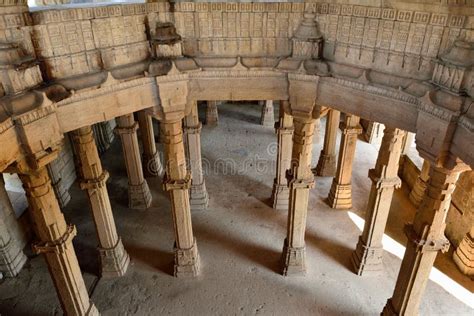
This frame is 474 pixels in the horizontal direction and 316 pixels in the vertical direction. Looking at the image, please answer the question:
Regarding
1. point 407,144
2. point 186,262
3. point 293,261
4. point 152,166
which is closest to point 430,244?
point 293,261

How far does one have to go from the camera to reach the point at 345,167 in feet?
36.7

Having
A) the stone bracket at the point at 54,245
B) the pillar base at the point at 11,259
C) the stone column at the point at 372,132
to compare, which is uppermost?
the stone bracket at the point at 54,245

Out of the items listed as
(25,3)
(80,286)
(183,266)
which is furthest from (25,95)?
(183,266)

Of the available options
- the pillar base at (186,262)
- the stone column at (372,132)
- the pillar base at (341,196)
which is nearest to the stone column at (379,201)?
the pillar base at (341,196)

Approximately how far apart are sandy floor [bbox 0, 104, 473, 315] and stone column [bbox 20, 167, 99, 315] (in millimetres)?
1599

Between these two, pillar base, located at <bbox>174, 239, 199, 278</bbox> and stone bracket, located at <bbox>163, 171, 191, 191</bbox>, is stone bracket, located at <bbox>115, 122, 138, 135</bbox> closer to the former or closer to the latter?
stone bracket, located at <bbox>163, 171, 191, 191</bbox>

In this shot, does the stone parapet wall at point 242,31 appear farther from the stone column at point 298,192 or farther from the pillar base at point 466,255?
the pillar base at point 466,255

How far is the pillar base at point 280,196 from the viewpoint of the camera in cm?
1168

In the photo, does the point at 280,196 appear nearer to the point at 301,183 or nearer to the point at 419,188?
the point at 301,183

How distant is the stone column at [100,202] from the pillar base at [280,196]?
4.77 m

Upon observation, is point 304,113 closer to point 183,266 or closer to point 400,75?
point 400,75

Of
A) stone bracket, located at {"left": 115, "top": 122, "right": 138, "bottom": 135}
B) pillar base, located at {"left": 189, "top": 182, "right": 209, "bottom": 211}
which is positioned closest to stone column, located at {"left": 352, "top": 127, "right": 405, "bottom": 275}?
pillar base, located at {"left": 189, "top": 182, "right": 209, "bottom": 211}

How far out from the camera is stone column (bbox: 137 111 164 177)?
12.3 m

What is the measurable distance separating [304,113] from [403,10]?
8.15ft
